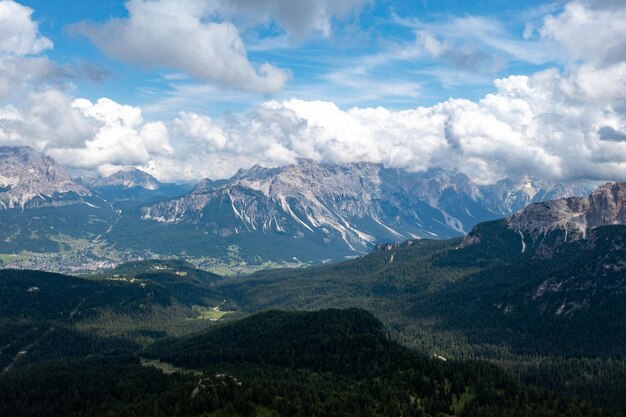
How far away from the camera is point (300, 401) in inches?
7864

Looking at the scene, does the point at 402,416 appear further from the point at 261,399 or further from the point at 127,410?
the point at 127,410

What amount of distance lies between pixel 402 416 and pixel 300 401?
35.6 meters

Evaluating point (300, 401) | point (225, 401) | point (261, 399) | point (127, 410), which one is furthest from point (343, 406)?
point (127, 410)

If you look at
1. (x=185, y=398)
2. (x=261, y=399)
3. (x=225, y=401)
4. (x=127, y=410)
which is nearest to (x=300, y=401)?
(x=261, y=399)

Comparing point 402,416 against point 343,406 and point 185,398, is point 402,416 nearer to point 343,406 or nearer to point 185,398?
point 343,406

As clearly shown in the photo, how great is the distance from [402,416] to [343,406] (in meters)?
20.8

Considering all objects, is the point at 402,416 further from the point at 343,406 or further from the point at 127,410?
the point at 127,410

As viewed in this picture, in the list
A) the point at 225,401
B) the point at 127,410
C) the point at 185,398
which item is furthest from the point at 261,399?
the point at 127,410

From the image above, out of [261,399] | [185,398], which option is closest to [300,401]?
[261,399]

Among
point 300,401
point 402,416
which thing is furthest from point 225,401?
point 402,416

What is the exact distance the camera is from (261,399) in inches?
7830

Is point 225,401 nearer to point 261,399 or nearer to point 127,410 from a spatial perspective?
point 261,399

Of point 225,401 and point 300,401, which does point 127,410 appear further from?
point 300,401

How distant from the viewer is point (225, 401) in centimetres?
19688
